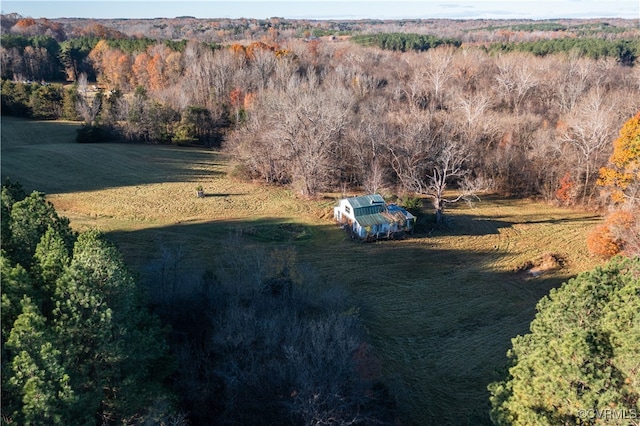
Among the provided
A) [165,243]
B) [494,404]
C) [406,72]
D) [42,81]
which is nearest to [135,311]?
[494,404]

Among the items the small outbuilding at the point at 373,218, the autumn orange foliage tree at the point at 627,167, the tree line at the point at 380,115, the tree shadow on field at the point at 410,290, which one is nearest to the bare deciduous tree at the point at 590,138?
the tree line at the point at 380,115

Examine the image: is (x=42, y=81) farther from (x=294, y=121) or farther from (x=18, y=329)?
(x=18, y=329)

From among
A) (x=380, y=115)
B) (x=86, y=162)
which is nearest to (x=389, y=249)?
(x=380, y=115)

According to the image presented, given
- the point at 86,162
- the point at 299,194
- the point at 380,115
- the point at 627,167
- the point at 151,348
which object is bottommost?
the point at 299,194

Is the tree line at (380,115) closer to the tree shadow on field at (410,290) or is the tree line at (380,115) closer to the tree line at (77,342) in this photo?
the tree shadow on field at (410,290)

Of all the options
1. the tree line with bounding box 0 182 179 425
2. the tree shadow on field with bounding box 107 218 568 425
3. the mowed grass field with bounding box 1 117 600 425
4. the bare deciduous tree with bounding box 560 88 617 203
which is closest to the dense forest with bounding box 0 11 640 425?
the tree line with bounding box 0 182 179 425

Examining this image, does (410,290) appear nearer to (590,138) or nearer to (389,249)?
(389,249)
